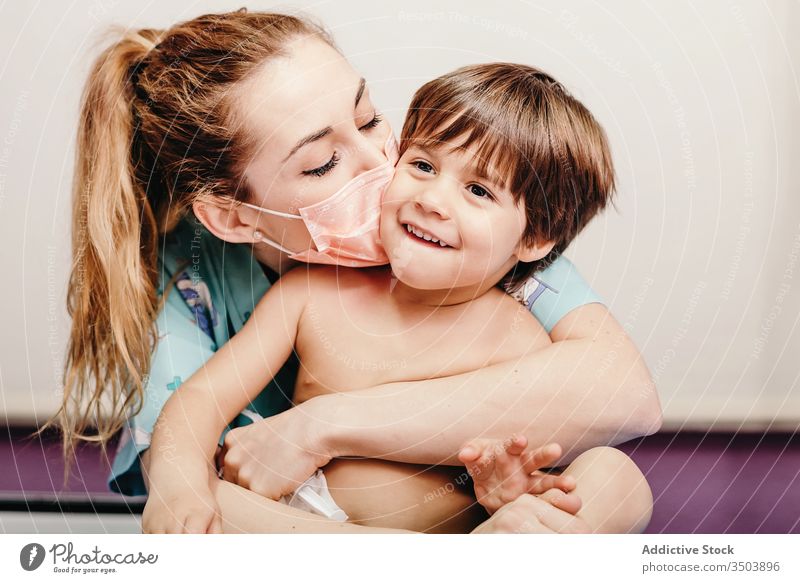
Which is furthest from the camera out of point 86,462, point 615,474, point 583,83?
point 86,462

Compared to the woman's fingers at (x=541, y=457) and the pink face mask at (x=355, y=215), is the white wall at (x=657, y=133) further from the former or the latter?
the woman's fingers at (x=541, y=457)

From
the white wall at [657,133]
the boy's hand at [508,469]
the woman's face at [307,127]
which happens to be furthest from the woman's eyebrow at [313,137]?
the boy's hand at [508,469]

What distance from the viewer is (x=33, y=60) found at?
0.77 meters

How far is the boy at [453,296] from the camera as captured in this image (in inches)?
24.4

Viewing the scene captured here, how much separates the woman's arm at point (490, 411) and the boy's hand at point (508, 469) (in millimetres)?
28

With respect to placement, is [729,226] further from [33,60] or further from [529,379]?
[33,60]

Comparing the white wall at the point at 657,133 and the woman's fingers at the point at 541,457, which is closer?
the woman's fingers at the point at 541,457

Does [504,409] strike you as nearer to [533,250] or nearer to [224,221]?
[533,250]

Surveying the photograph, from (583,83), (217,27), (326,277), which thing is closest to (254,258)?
(326,277)

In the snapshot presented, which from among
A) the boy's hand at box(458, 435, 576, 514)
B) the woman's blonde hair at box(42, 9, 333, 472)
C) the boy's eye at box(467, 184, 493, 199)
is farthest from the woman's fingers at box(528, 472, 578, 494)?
the woman's blonde hair at box(42, 9, 333, 472)

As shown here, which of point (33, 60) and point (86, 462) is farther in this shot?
point (86, 462)

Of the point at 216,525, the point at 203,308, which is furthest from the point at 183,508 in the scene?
the point at 203,308

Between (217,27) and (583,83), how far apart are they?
305 millimetres

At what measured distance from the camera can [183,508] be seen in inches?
24.3
